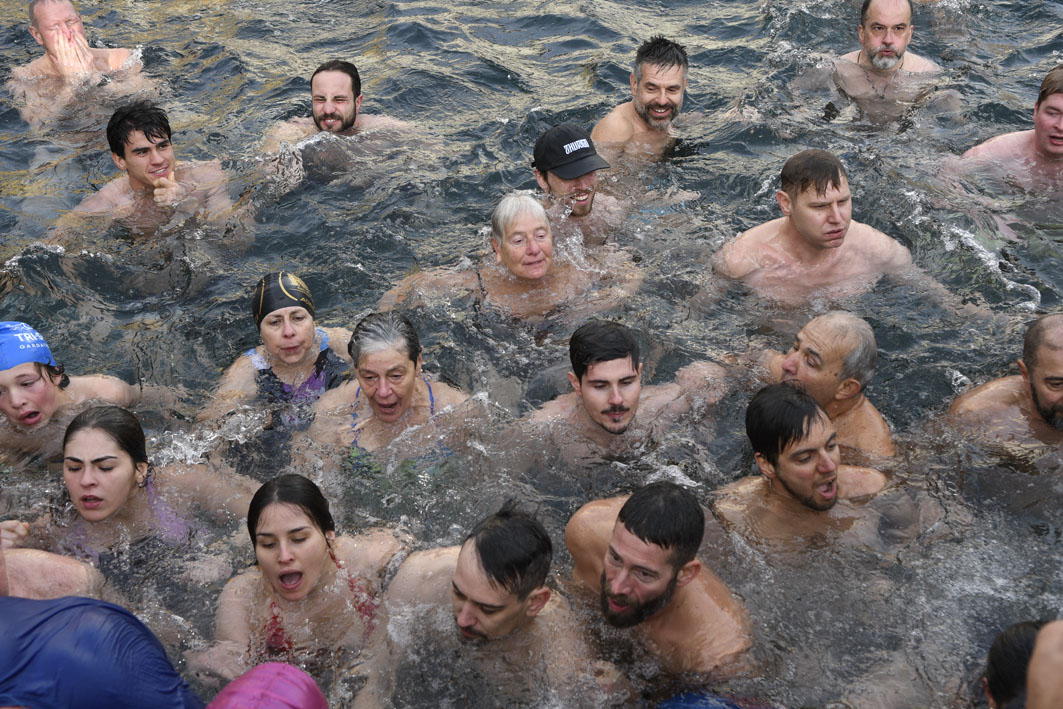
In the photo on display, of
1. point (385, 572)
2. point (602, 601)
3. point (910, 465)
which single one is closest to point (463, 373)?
point (385, 572)

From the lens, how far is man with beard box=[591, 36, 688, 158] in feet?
29.1

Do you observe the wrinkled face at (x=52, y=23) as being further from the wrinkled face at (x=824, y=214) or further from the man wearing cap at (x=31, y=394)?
the wrinkled face at (x=824, y=214)

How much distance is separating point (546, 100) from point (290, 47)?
12.7ft

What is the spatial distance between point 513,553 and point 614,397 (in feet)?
5.25

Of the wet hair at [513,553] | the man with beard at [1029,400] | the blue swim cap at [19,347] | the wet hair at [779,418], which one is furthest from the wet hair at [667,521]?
the blue swim cap at [19,347]

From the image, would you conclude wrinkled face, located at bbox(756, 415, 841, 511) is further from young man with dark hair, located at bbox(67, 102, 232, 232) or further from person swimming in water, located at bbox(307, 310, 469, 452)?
young man with dark hair, located at bbox(67, 102, 232, 232)

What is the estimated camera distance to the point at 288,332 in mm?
6500

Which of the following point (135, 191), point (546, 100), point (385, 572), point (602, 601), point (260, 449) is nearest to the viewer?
point (602, 601)

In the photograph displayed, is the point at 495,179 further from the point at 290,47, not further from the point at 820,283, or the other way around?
the point at 290,47

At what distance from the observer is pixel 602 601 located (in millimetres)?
Result: 4617

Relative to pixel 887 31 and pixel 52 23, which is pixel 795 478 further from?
pixel 52 23

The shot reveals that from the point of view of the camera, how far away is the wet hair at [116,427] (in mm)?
5410

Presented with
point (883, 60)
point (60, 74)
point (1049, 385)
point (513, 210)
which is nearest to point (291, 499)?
point (513, 210)

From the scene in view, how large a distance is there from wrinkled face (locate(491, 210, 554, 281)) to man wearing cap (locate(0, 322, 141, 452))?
3.16 m
